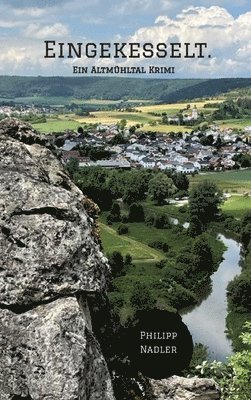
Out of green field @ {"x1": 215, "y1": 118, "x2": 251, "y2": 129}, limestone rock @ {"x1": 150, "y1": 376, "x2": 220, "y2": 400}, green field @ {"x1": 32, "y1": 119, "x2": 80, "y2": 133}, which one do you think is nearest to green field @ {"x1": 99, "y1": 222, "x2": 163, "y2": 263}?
limestone rock @ {"x1": 150, "y1": 376, "x2": 220, "y2": 400}

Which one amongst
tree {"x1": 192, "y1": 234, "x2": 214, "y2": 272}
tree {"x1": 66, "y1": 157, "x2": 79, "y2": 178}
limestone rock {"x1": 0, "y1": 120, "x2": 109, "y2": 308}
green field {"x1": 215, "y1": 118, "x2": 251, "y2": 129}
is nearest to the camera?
limestone rock {"x1": 0, "y1": 120, "x2": 109, "y2": 308}

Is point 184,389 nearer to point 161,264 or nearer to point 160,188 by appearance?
point 161,264

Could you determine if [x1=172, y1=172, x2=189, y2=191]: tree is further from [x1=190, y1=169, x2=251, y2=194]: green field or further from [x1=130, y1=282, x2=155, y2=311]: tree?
[x1=130, y1=282, x2=155, y2=311]: tree

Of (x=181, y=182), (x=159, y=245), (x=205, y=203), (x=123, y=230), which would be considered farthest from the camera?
(x=181, y=182)

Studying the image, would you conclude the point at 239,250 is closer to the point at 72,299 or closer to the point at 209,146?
the point at 72,299

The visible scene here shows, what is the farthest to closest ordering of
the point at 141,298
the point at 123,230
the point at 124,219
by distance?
the point at 124,219 < the point at 123,230 < the point at 141,298

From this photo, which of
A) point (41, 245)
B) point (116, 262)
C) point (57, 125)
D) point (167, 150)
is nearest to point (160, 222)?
point (116, 262)
